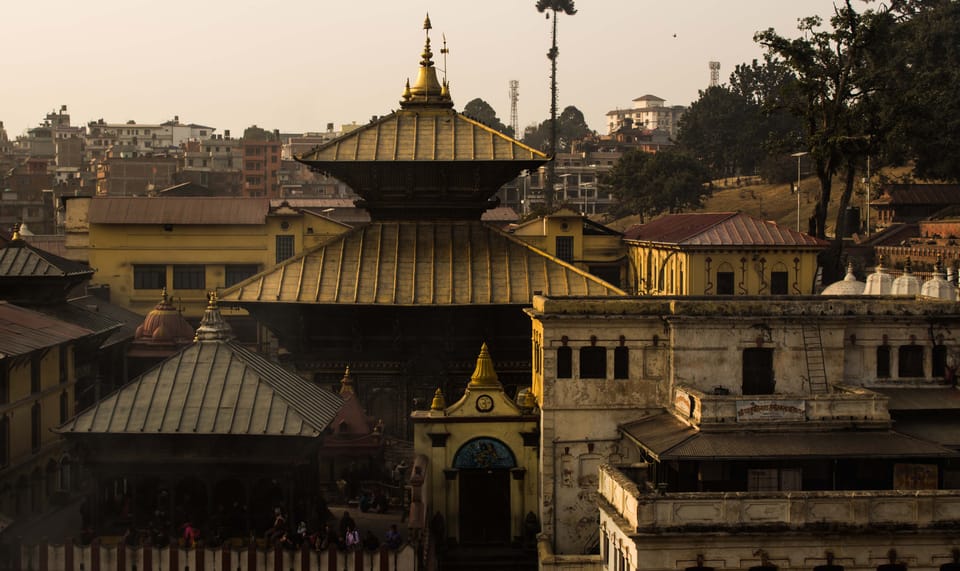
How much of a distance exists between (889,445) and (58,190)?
415 feet

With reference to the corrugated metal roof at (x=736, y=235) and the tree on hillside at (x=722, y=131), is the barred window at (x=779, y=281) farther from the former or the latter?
the tree on hillside at (x=722, y=131)

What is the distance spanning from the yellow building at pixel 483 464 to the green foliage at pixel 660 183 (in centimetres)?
7744

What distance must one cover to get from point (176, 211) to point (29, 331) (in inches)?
1294

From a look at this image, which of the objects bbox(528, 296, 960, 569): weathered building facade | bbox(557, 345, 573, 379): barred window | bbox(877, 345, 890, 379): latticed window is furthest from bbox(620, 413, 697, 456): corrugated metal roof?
bbox(877, 345, 890, 379): latticed window

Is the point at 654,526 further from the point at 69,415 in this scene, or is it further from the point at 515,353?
the point at 69,415

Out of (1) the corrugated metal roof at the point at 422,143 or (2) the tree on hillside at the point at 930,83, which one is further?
(2) the tree on hillside at the point at 930,83

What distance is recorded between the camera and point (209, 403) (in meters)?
34.7

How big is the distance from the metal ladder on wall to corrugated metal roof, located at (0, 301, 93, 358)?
Result: 74.2 feet

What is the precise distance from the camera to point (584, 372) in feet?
125

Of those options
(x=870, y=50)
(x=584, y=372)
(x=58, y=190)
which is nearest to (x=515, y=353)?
(x=584, y=372)

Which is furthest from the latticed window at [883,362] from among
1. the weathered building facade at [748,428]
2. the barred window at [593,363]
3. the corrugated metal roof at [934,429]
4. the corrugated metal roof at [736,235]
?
the corrugated metal roof at [736,235]

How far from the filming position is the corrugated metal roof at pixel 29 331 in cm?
4012

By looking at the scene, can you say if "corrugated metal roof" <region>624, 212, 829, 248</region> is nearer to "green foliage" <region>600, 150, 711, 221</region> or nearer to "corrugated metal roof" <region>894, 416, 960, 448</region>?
"corrugated metal roof" <region>894, 416, 960, 448</region>

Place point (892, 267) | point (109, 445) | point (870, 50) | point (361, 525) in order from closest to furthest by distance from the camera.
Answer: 1. point (109, 445)
2. point (361, 525)
3. point (870, 50)
4. point (892, 267)
